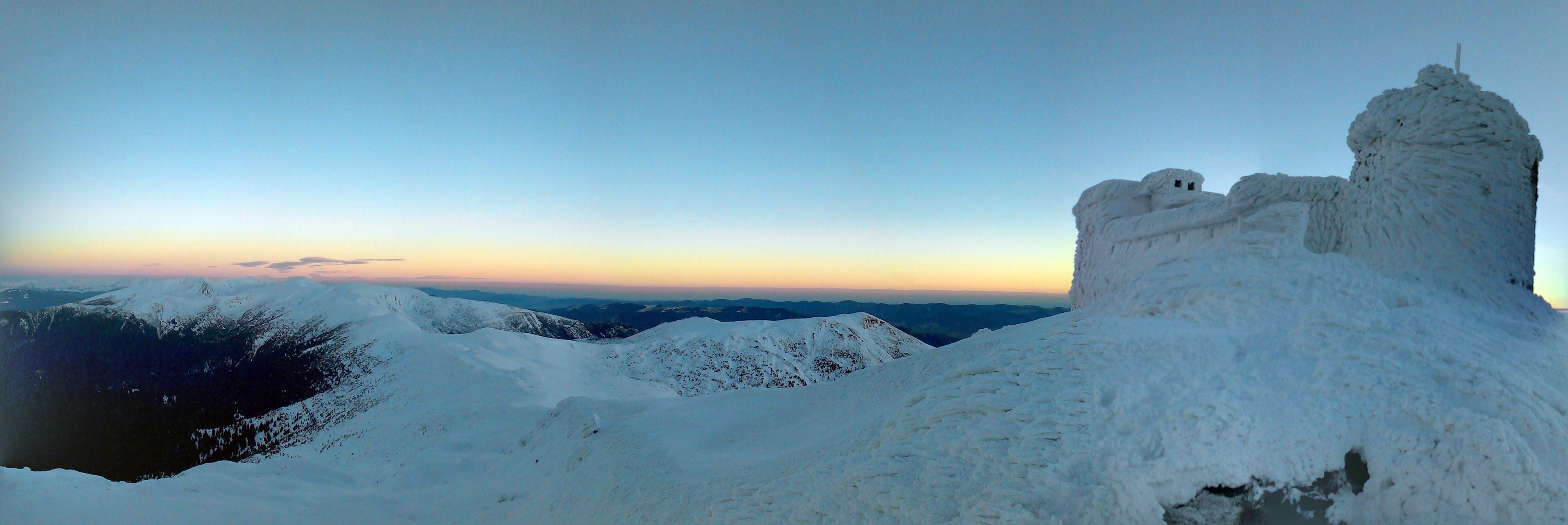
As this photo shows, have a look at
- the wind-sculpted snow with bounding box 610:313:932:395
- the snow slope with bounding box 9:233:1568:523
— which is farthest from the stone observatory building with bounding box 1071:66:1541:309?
the wind-sculpted snow with bounding box 610:313:932:395

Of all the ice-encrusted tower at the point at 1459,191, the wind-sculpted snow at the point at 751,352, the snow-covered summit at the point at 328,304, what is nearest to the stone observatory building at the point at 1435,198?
the ice-encrusted tower at the point at 1459,191

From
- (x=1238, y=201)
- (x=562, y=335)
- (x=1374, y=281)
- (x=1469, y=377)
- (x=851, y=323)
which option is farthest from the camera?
(x=562, y=335)

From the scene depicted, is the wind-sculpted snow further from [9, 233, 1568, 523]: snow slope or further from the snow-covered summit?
the snow-covered summit

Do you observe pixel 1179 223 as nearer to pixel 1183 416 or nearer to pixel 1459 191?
pixel 1459 191

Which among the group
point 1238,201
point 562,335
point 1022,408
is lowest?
point 562,335

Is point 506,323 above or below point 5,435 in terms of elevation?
below

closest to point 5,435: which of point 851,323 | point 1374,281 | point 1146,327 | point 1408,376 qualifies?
point 1146,327

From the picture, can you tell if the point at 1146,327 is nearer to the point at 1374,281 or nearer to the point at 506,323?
the point at 1374,281

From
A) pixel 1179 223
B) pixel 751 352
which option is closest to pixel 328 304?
pixel 751 352
